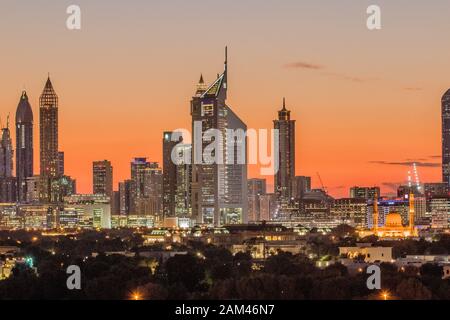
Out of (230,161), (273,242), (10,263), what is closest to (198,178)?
(230,161)

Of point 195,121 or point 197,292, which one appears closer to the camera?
point 197,292

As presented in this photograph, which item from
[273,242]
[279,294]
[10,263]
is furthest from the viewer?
[273,242]

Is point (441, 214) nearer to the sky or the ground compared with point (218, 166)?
nearer to the ground

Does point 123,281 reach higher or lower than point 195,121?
lower

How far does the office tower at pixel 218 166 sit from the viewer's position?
17550cm

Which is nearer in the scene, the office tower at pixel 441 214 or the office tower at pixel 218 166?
the office tower at pixel 218 166

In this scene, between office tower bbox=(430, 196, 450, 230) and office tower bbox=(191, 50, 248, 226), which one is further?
office tower bbox=(430, 196, 450, 230)

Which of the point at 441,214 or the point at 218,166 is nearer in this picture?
the point at 218,166

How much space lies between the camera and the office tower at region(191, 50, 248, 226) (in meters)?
176

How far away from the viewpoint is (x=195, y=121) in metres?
178

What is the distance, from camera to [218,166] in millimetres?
176000

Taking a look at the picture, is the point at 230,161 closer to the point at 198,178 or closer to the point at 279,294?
the point at 198,178
